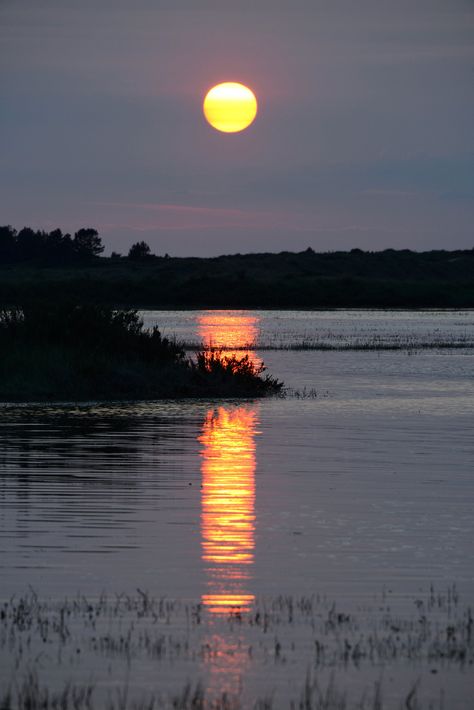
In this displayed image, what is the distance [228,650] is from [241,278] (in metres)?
132

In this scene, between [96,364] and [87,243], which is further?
[87,243]

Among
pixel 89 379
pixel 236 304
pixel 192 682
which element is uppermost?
pixel 236 304

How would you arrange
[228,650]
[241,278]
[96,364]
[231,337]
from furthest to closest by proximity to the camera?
[241,278], [231,337], [96,364], [228,650]

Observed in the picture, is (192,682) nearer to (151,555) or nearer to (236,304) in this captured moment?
(151,555)

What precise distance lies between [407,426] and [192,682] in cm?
1759

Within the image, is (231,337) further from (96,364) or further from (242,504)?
(242,504)

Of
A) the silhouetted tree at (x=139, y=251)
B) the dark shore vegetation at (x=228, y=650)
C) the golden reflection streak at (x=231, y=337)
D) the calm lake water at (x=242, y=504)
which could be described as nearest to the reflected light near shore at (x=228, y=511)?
the calm lake water at (x=242, y=504)

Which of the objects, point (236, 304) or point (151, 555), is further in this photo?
point (236, 304)

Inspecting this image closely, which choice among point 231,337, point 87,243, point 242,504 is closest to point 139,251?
point 87,243

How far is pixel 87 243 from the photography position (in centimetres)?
18212

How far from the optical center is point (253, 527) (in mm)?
14297

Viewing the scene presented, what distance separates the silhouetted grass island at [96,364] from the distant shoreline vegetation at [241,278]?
80.4 m

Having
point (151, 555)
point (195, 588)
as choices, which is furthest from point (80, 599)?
point (151, 555)

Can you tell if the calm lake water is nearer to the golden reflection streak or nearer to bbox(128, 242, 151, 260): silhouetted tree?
the golden reflection streak
